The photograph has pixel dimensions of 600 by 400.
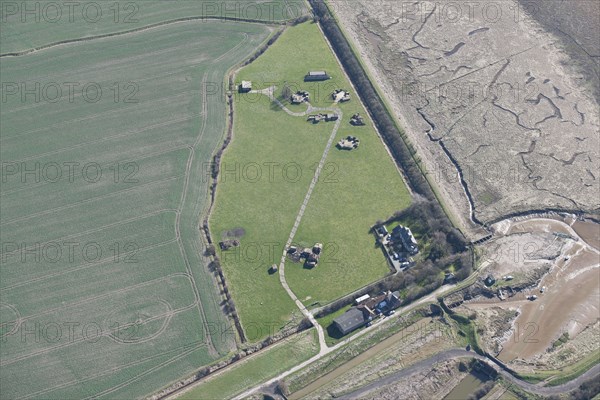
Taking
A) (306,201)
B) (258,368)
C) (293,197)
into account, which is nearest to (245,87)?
(293,197)

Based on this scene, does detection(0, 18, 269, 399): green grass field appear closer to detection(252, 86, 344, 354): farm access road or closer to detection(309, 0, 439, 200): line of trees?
detection(252, 86, 344, 354): farm access road

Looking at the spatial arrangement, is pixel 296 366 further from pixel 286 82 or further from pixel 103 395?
pixel 286 82

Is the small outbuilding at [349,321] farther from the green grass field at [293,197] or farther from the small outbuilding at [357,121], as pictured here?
the small outbuilding at [357,121]

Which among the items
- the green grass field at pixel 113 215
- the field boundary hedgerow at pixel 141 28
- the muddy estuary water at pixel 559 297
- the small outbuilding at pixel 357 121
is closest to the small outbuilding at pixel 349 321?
the green grass field at pixel 113 215

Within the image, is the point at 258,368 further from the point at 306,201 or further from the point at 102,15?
the point at 102,15

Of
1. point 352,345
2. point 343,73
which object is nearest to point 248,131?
point 343,73

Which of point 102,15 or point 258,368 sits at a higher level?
point 102,15
